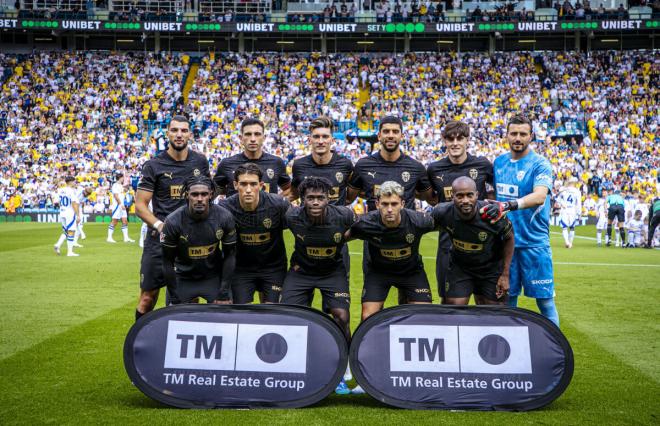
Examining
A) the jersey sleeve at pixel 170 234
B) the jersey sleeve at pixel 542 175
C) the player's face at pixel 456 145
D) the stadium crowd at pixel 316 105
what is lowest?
the jersey sleeve at pixel 170 234

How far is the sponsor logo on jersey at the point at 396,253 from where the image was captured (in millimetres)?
6414

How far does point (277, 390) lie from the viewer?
219 inches

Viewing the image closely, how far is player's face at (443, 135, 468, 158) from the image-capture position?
6.92m

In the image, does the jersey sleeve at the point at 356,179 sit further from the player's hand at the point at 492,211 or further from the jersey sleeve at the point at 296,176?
the player's hand at the point at 492,211

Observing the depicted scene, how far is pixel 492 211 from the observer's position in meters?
5.90

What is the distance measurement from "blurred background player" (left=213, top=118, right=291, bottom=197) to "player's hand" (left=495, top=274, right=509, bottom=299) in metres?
2.54

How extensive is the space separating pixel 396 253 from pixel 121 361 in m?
3.08

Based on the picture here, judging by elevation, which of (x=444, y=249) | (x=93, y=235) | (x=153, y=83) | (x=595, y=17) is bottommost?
(x=93, y=235)

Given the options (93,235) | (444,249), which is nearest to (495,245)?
(444,249)

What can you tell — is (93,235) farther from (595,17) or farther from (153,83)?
(595,17)

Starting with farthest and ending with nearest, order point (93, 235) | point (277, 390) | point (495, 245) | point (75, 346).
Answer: point (93, 235)
point (75, 346)
point (495, 245)
point (277, 390)

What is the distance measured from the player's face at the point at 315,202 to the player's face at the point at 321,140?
101 cm

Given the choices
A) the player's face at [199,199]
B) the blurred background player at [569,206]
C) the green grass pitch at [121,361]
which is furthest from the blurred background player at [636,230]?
the player's face at [199,199]

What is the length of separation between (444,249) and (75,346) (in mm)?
4235
